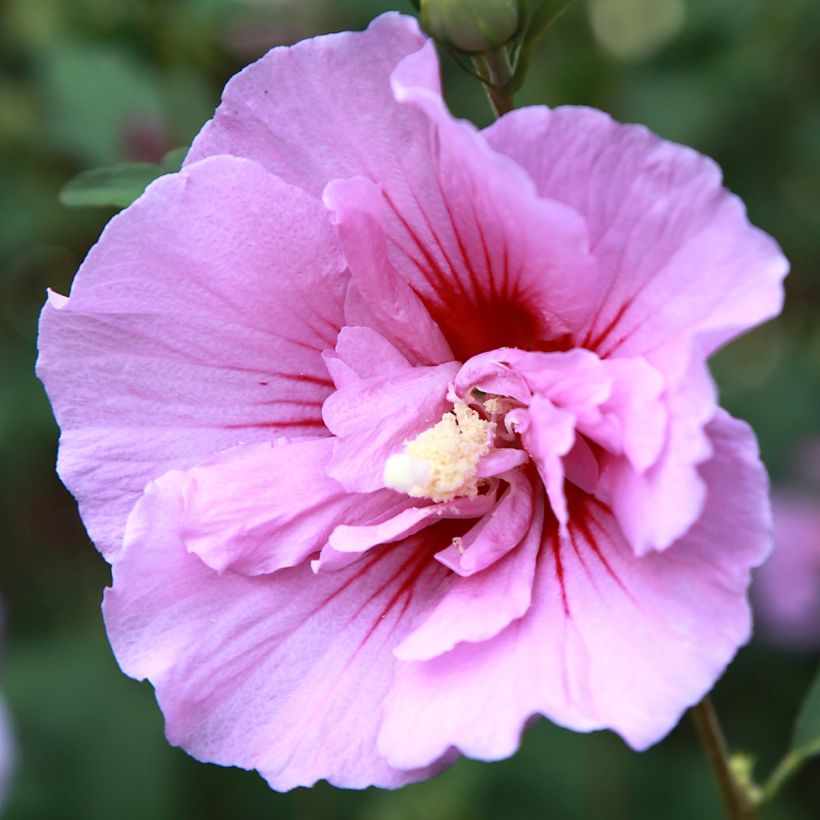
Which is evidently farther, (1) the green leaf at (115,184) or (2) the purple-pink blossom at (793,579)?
(2) the purple-pink blossom at (793,579)

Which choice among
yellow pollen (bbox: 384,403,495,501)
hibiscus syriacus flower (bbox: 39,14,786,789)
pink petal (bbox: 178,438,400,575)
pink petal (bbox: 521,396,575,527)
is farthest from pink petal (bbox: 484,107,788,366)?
pink petal (bbox: 178,438,400,575)

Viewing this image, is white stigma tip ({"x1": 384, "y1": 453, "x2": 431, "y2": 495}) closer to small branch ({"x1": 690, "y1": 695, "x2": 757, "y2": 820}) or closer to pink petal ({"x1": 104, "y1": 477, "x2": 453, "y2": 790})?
pink petal ({"x1": 104, "y1": 477, "x2": 453, "y2": 790})

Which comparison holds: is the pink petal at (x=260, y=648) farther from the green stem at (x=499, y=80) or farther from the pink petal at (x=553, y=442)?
the green stem at (x=499, y=80)

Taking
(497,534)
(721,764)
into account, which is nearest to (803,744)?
(721,764)

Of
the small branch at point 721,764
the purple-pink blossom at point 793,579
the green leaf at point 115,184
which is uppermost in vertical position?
the green leaf at point 115,184

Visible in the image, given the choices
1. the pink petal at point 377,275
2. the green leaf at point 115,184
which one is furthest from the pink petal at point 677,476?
the green leaf at point 115,184

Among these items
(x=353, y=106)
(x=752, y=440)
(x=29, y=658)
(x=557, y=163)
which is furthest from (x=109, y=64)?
(x=752, y=440)

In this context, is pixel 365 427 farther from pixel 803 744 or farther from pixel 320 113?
pixel 803 744
